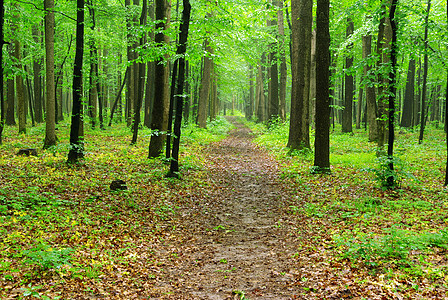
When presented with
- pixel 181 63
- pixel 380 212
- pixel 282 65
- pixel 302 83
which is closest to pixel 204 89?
pixel 282 65

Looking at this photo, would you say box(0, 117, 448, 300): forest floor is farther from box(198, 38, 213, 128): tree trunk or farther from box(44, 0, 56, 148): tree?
box(198, 38, 213, 128): tree trunk

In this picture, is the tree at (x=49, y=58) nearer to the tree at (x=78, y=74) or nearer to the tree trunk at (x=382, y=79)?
the tree at (x=78, y=74)

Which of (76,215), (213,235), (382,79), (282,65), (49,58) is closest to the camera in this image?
(76,215)

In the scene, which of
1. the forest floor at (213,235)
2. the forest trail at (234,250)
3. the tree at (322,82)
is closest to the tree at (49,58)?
the forest floor at (213,235)

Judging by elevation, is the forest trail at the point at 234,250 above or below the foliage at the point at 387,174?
below

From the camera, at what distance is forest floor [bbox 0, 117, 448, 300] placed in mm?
4438

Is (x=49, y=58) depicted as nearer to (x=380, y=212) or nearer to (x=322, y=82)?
(x=322, y=82)

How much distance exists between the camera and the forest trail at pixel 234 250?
15.4ft

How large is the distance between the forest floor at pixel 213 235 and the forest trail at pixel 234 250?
3cm

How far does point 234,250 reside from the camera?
618 cm

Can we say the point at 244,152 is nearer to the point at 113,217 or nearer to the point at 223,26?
the point at 223,26

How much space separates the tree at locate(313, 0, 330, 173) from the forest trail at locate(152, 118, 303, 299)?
2.03 m

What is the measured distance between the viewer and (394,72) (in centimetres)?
824

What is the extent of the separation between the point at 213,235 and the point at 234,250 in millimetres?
947
